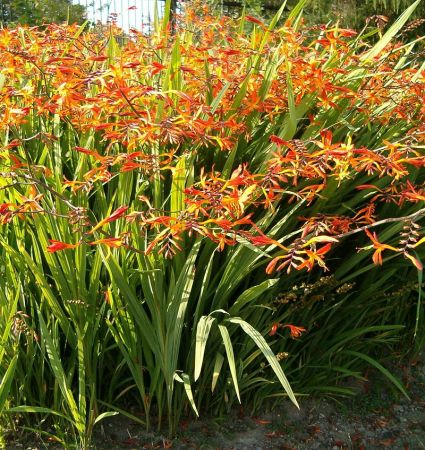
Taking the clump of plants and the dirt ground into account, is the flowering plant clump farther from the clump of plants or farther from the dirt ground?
the dirt ground

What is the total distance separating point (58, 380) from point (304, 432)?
905 mm

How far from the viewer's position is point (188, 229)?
1.86 metres

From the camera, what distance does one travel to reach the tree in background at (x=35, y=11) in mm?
8984

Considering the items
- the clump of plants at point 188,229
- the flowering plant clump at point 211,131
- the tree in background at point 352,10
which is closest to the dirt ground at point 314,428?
the clump of plants at point 188,229

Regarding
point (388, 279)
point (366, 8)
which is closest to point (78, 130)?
point (388, 279)

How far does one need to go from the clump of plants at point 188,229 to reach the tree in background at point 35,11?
701cm

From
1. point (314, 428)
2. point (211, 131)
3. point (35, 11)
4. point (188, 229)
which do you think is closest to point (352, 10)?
point (35, 11)

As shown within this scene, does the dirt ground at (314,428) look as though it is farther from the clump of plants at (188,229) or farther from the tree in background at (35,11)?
the tree in background at (35,11)

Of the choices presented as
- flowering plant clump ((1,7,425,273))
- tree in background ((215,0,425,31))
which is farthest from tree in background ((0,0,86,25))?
flowering plant clump ((1,7,425,273))

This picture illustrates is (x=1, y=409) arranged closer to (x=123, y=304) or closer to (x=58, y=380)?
(x=58, y=380)

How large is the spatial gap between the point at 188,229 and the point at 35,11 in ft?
27.1

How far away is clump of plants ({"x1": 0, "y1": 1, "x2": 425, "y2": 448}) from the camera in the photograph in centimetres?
188

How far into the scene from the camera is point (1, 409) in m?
1.93

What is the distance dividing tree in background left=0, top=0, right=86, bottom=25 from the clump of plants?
7.01m
